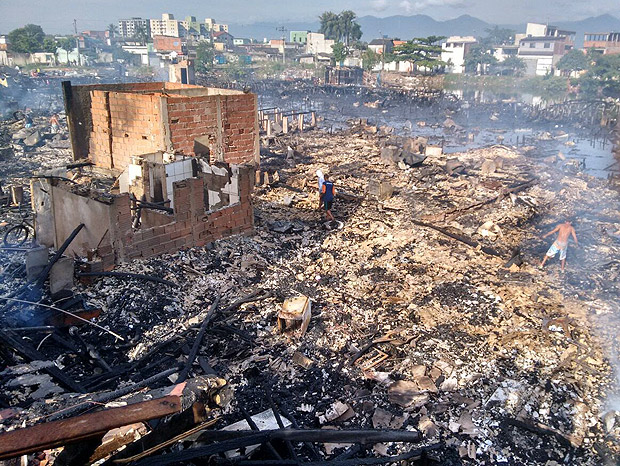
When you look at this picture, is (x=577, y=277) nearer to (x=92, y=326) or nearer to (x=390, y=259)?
(x=390, y=259)

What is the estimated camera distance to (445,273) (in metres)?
9.73

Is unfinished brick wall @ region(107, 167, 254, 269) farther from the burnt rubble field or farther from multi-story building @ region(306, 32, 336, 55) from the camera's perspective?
multi-story building @ region(306, 32, 336, 55)

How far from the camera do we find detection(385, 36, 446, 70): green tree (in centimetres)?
5445

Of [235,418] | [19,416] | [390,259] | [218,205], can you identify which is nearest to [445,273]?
[390,259]

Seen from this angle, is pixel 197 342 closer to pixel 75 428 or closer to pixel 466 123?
pixel 75 428

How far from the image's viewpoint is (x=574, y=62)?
191 ft

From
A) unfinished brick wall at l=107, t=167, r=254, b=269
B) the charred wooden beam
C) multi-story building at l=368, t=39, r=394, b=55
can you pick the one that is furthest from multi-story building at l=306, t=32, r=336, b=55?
the charred wooden beam

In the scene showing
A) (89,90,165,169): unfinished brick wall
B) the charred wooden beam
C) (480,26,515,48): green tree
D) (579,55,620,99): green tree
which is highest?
(480,26,515,48): green tree

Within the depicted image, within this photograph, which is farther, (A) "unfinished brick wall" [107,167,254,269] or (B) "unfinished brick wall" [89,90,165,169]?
(B) "unfinished brick wall" [89,90,165,169]

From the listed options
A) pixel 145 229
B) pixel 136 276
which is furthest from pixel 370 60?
pixel 136 276

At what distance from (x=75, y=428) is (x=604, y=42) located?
8353 cm

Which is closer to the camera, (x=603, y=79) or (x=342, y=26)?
(x=603, y=79)

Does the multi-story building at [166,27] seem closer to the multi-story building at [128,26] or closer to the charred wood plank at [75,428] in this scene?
the multi-story building at [128,26]

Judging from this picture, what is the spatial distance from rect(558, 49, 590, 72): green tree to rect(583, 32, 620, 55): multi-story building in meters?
2.70
